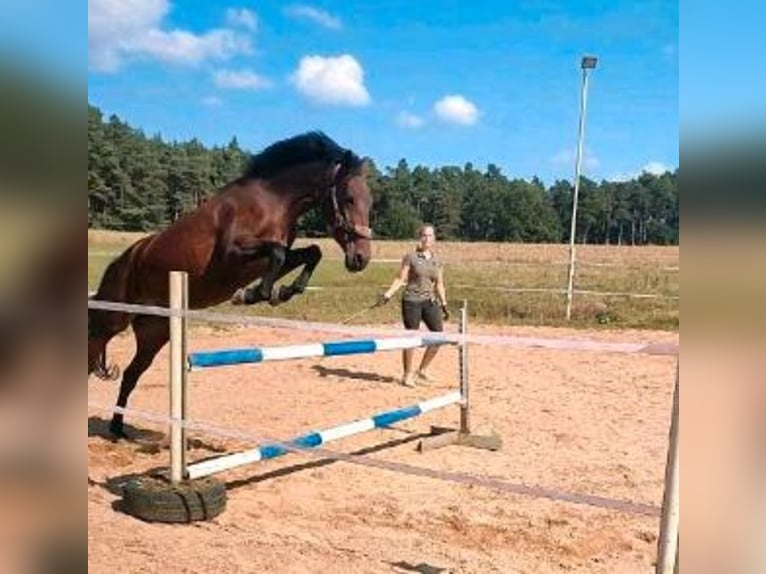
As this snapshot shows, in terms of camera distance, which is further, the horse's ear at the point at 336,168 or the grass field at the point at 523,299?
the grass field at the point at 523,299

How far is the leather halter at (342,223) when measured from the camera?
4215 mm

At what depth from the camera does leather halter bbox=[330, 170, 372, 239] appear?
4.21m

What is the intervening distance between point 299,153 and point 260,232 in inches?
18.2

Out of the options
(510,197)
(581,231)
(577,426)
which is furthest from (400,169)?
(577,426)

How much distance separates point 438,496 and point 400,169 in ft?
158

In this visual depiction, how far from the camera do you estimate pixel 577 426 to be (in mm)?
5242

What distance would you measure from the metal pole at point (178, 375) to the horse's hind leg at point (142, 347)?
1199 mm

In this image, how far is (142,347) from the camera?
4.59 meters

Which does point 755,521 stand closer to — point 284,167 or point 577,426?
point 284,167

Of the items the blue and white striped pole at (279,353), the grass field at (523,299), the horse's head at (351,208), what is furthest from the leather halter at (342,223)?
the grass field at (523,299)

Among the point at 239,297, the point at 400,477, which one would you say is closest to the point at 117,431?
the point at 239,297

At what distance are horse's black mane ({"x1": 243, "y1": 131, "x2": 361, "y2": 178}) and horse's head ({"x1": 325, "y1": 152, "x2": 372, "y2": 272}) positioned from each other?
0.15ft

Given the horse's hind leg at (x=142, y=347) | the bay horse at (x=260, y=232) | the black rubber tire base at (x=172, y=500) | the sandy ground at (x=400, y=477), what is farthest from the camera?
the horse's hind leg at (x=142, y=347)

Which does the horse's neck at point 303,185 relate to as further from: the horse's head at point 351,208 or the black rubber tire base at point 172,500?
the black rubber tire base at point 172,500
